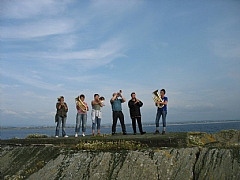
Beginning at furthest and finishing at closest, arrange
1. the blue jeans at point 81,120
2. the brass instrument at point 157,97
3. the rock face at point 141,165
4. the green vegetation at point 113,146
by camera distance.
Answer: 1. the blue jeans at point 81,120
2. the brass instrument at point 157,97
3. the green vegetation at point 113,146
4. the rock face at point 141,165

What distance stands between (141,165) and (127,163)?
47 cm

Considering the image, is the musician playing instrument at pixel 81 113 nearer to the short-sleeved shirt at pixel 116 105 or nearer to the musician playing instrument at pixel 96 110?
the musician playing instrument at pixel 96 110

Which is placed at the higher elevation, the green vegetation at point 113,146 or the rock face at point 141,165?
the green vegetation at point 113,146

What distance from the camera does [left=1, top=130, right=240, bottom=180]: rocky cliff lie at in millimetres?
7090

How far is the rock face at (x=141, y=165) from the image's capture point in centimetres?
702

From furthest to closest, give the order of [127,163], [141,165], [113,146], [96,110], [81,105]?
[96,110] → [81,105] → [113,146] → [127,163] → [141,165]

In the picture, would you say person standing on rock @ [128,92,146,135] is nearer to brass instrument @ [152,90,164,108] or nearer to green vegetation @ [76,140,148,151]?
brass instrument @ [152,90,164,108]

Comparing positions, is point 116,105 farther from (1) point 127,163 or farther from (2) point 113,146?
(1) point 127,163

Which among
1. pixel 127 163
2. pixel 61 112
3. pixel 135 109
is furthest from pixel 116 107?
pixel 127 163

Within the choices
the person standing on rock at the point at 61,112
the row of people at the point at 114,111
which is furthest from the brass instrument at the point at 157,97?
the person standing on rock at the point at 61,112

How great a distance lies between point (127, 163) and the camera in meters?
7.80

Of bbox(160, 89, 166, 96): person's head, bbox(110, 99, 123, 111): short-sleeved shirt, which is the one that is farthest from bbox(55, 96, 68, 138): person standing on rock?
bbox(160, 89, 166, 96): person's head

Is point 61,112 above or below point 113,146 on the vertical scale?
above

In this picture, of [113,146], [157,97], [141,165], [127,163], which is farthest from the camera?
[157,97]
